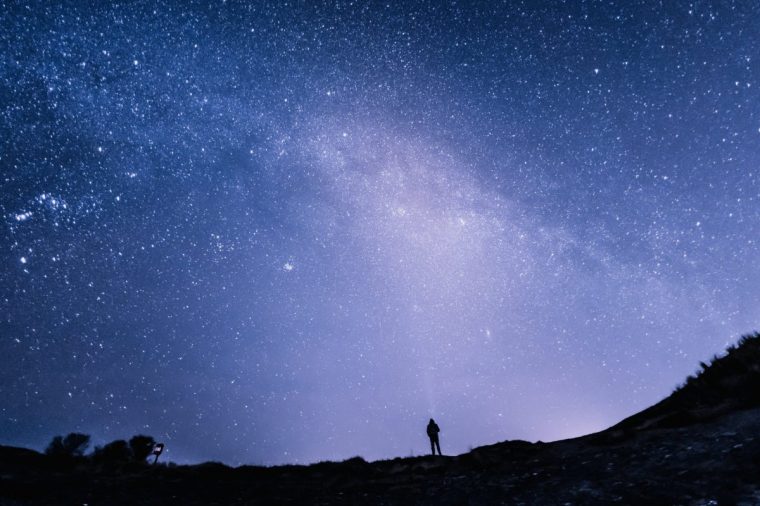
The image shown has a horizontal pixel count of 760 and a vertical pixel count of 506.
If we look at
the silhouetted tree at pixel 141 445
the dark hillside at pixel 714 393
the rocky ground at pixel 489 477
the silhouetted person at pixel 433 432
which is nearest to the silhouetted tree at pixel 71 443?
the silhouetted tree at pixel 141 445

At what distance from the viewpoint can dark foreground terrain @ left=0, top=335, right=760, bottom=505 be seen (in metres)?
7.02

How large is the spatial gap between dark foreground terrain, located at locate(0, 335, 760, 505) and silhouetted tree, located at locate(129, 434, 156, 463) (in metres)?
7.24

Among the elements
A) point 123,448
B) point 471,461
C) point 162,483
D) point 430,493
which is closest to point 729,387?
point 471,461

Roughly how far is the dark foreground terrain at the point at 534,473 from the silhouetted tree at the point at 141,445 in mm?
7236

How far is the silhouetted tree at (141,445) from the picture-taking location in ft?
73.2

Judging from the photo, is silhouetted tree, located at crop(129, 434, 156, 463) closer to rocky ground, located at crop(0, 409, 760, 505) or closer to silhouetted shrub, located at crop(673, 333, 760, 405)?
rocky ground, located at crop(0, 409, 760, 505)

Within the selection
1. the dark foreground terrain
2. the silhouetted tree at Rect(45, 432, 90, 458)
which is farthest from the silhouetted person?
the silhouetted tree at Rect(45, 432, 90, 458)

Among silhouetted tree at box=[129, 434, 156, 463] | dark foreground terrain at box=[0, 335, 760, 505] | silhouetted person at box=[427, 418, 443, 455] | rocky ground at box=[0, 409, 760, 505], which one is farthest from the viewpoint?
silhouetted tree at box=[129, 434, 156, 463]

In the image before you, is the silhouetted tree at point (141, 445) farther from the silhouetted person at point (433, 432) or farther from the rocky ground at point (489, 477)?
the silhouetted person at point (433, 432)

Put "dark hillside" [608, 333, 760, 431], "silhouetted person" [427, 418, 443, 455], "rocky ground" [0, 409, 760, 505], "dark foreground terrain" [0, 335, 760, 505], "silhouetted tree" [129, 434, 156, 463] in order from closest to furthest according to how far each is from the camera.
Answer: "rocky ground" [0, 409, 760, 505]
"dark foreground terrain" [0, 335, 760, 505]
"dark hillside" [608, 333, 760, 431]
"silhouetted person" [427, 418, 443, 455]
"silhouetted tree" [129, 434, 156, 463]

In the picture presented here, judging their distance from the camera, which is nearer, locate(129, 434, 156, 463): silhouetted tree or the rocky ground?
the rocky ground

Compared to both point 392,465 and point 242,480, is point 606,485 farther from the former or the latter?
point 242,480

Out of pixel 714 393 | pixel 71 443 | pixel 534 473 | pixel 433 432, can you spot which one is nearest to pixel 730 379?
pixel 714 393

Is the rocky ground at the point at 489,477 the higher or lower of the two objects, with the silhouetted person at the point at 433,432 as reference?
lower
